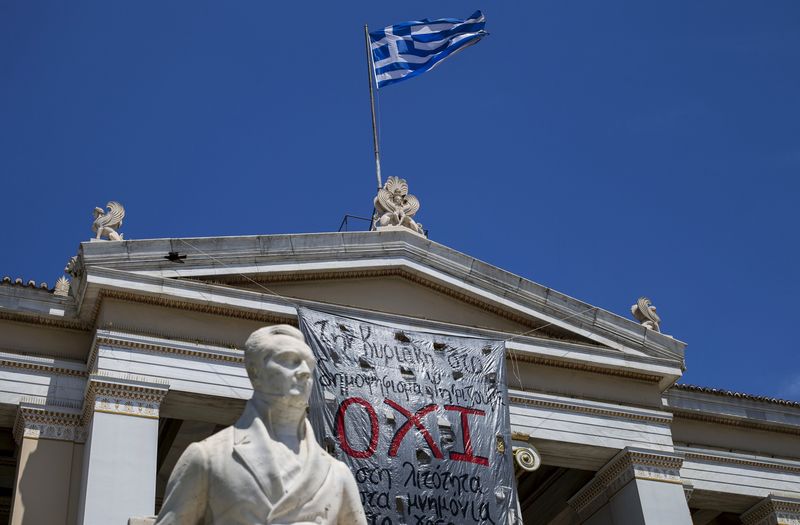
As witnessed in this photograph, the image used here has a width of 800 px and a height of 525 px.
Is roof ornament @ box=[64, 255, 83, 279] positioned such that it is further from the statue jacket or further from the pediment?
the statue jacket

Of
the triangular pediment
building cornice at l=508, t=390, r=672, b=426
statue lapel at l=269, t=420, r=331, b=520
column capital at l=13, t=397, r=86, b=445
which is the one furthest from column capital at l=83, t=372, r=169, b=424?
statue lapel at l=269, t=420, r=331, b=520

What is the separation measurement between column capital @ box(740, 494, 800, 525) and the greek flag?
9567 millimetres

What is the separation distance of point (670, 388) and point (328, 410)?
21.7ft

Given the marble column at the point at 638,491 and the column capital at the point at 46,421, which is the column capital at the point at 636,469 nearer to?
the marble column at the point at 638,491

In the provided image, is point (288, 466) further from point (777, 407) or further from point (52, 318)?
point (777, 407)

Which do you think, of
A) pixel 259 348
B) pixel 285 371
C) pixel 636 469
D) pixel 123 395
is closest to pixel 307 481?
pixel 285 371

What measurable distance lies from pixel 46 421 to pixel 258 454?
1364 cm

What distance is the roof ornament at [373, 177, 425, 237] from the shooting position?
21469mm

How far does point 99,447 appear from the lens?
1733 centimetres

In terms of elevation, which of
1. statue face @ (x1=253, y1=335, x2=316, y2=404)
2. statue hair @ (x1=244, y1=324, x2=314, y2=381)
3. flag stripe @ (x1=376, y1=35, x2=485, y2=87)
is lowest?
statue face @ (x1=253, y1=335, x2=316, y2=404)

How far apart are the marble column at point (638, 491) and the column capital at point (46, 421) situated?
7.88 meters

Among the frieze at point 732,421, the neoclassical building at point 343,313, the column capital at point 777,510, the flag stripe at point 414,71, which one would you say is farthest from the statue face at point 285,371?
the flag stripe at point 414,71

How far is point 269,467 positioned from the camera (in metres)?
5.26

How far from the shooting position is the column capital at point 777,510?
22.1 metres
